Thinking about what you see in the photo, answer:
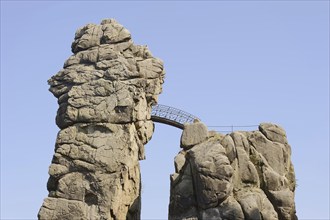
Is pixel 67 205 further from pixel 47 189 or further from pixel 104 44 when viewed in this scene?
pixel 104 44

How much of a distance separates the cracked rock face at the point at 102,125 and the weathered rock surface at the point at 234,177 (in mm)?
5273

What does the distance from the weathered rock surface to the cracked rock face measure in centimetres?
527

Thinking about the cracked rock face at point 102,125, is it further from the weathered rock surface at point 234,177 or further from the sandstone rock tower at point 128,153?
the weathered rock surface at point 234,177

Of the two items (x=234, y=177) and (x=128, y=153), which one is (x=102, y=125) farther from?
(x=234, y=177)

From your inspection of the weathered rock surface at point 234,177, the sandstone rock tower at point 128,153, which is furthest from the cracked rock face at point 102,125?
the weathered rock surface at point 234,177

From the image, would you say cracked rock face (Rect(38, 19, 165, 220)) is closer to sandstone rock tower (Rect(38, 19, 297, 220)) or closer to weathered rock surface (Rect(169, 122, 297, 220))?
sandstone rock tower (Rect(38, 19, 297, 220))

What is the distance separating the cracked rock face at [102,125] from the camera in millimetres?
46250

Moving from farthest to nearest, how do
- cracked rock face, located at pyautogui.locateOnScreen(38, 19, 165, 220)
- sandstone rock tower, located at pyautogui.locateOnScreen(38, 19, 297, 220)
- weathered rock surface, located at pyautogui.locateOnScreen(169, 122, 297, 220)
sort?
cracked rock face, located at pyautogui.locateOnScreen(38, 19, 165, 220), sandstone rock tower, located at pyautogui.locateOnScreen(38, 19, 297, 220), weathered rock surface, located at pyautogui.locateOnScreen(169, 122, 297, 220)

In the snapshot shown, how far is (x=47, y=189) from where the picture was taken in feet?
156

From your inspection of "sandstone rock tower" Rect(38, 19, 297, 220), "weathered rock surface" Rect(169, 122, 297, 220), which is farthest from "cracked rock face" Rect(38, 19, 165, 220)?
"weathered rock surface" Rect(169, 122, 297, 220)

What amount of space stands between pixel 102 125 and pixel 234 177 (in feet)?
33.8

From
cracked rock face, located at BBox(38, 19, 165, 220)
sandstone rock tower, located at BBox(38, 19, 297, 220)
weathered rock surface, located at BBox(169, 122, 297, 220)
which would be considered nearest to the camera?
weathered rock surface, located at BBox(169, 122, 297, 220)

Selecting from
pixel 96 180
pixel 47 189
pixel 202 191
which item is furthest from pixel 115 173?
pixel 202 191

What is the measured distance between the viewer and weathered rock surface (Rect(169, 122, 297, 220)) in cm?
4034
